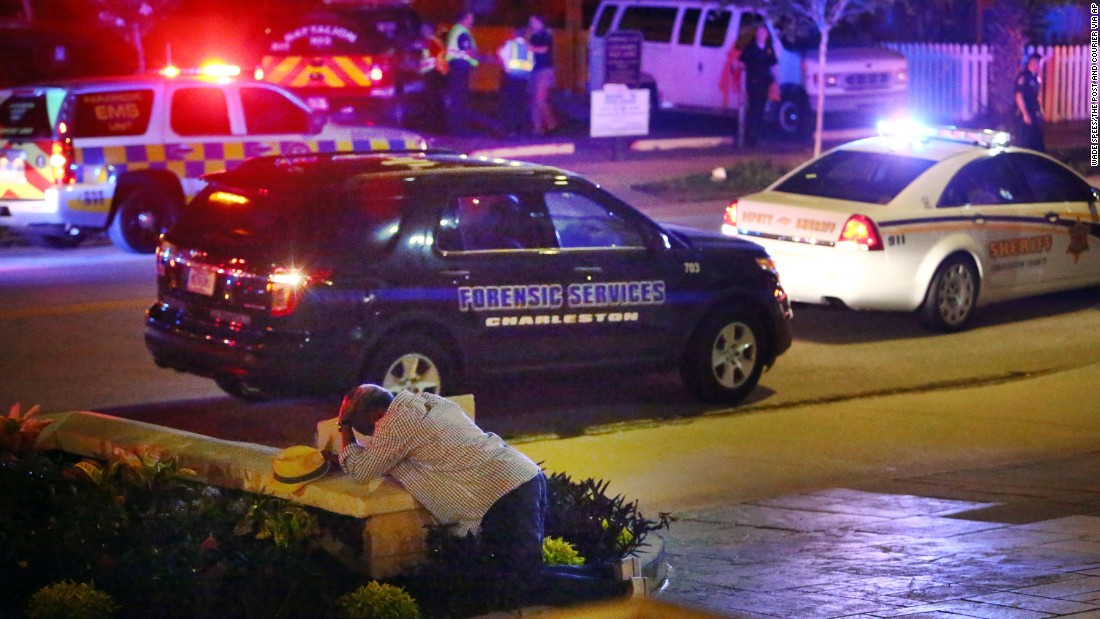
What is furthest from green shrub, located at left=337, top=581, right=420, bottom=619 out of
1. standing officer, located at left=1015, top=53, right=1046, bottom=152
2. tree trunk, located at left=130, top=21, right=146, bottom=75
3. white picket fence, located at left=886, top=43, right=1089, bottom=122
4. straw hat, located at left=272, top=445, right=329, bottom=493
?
white picket fence, located at left=886, top=43, right=1089, bottom=122

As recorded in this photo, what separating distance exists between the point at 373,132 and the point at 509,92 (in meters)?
9.73

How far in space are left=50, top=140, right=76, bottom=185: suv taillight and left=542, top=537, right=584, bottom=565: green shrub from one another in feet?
33.9

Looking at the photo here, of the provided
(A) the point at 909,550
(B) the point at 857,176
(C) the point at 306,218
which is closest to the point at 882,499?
(A) the point at 909,550

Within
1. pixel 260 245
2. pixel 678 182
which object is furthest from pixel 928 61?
pixel 260 245

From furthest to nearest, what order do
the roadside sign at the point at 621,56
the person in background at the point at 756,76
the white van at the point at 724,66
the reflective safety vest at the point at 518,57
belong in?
1. the white van at the point at 724,66
2. the person in background at the point at 756,76
3. the reflective safety vest at the point at 518,57
4. the roadside sign at the point at 621,56

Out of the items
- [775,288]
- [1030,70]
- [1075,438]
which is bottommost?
[1075,438]

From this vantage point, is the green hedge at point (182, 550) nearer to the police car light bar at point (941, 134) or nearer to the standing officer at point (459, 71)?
the police car light bar at point (941, 134)

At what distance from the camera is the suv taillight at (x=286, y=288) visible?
28.6 ft

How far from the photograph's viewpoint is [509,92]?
1029 inches

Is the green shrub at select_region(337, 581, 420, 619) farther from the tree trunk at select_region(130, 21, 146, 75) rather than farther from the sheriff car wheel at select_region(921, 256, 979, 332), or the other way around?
the tree trunk at select_region(130, 21, 146, 75)

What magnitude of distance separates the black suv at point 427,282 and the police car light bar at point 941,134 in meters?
3.64

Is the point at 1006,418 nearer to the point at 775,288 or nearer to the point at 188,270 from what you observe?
the point at 775,288

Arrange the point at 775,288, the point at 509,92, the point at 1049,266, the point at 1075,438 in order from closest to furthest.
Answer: the point at 1075,438 < the point at 775,288 < the point at 1049,266 < the point at 509,92

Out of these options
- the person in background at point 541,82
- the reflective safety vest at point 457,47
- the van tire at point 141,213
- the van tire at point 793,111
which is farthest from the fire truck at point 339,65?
the van tire at point 141,213
